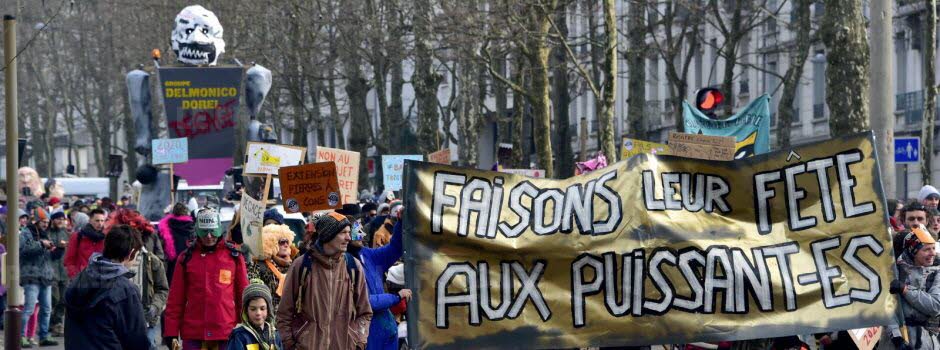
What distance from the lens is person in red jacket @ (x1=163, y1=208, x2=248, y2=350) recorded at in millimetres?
11273

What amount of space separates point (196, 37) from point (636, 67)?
36.2 ft

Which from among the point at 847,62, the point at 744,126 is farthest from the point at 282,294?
the point at 847,62

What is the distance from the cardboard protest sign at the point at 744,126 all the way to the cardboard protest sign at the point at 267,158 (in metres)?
3.97

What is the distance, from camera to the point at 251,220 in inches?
483

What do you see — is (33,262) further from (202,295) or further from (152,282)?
(202,295)

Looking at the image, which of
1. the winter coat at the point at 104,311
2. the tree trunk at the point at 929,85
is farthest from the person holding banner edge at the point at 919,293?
the tree trunk at the point at 929,85

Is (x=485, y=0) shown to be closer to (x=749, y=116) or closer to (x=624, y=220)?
(x=749, y=116)

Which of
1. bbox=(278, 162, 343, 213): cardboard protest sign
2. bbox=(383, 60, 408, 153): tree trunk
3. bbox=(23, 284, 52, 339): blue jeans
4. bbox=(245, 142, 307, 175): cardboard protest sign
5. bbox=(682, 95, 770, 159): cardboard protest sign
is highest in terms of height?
bbox=(383, 60, 408, 153): tree trunk

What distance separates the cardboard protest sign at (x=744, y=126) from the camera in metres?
18.0

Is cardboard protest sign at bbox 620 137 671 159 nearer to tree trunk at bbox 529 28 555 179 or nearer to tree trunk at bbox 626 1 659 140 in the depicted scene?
tree trunk at bbox 529 28 555 179

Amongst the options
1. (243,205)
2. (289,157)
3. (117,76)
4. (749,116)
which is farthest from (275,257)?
(117,76)

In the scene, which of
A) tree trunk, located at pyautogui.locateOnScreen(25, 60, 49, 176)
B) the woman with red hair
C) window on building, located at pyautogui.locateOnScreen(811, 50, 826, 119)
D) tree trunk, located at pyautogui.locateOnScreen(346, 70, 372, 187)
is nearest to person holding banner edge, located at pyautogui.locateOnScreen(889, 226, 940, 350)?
the woman with red hair

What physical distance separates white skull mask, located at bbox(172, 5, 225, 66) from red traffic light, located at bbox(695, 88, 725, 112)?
12506 mm

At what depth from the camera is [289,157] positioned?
17469 mm
